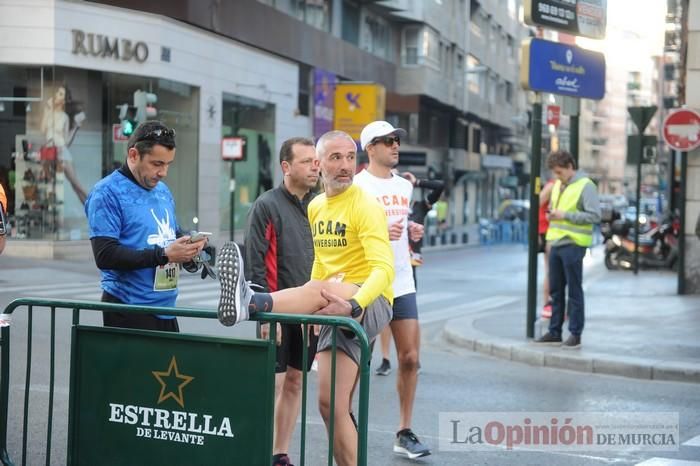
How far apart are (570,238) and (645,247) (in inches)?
605

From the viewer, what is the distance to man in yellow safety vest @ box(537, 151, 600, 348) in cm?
1077

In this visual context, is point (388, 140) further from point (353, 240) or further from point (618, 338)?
point (618, 338)

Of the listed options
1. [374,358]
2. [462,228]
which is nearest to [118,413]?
[374,358]

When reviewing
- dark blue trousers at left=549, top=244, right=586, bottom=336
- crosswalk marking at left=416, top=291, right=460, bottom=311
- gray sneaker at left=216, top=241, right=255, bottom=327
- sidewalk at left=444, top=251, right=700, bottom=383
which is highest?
gray sneaker at left=216, top=241, right=255, bottom=327

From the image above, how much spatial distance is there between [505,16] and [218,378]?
64.5 m

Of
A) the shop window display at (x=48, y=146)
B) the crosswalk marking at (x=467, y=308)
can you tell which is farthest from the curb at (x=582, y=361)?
the shop window display at (x=48, y=146)

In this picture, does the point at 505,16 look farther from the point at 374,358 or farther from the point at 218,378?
the point at 218,378

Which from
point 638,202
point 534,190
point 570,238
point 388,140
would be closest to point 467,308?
point 534,190

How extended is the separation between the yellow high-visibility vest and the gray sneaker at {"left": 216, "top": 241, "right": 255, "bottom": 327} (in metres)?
6.73

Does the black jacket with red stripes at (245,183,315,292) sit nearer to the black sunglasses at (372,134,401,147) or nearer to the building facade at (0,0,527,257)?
the black sunglasses at (372,134,401,147)

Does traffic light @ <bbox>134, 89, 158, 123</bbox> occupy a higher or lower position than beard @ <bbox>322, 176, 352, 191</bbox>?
higher

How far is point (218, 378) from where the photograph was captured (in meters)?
4.45

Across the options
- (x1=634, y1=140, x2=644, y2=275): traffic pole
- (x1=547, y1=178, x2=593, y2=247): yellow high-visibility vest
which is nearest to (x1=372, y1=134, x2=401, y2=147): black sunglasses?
(x1=547, y1=178, x2=593, y2=247): yellow high-visibility vest

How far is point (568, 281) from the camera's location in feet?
35.6
